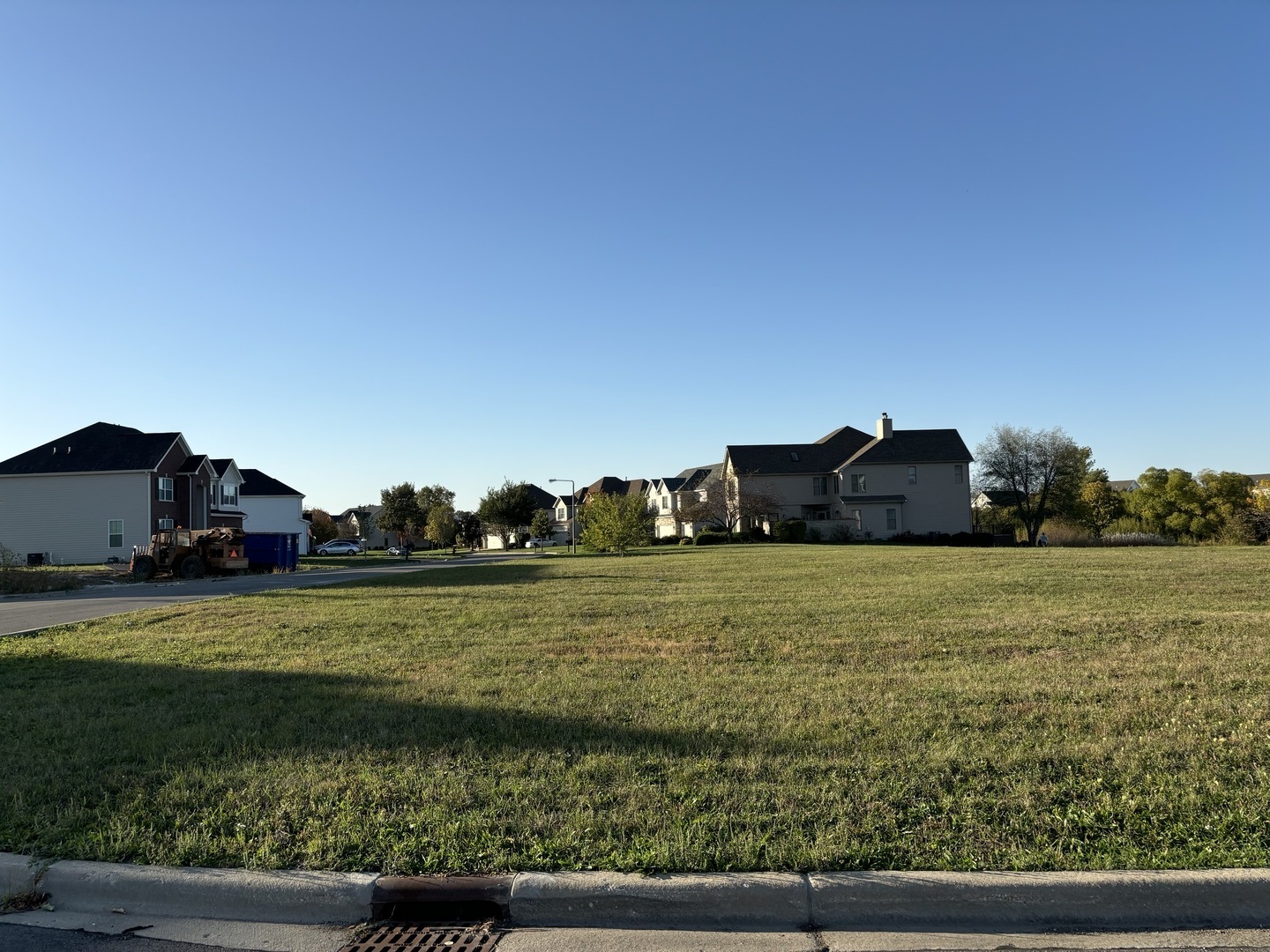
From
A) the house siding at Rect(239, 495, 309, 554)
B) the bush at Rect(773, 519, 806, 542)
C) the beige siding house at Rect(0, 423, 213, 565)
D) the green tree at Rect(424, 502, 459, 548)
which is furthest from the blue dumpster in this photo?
the green tree at Rect(424, 502, 459, 548)

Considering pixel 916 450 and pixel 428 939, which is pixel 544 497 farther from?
pixel 428 939

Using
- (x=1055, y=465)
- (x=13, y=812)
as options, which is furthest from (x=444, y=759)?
(x=1055, y=465)

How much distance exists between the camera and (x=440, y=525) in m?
84.7

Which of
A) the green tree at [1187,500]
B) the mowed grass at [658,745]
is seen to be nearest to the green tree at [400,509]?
the green tree at [1187,500]

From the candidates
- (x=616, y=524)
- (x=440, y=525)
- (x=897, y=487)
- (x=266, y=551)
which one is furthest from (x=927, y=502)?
(x=440, y=525)

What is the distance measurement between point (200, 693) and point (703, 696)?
16.3ft

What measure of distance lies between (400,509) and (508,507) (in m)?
11.1

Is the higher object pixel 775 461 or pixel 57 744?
pixel 775 461

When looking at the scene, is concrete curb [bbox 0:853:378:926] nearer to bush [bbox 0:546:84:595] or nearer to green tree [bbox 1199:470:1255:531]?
bush [bbox 0:546:84:595]

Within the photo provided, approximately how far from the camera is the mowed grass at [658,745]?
4527 millimetres

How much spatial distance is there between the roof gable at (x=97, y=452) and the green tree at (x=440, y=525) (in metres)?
36.9

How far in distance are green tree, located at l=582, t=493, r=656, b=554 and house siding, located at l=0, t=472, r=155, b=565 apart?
23.4 meters

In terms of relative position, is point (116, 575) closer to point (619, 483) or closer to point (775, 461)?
point (775, 461)

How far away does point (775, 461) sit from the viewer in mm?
68688
